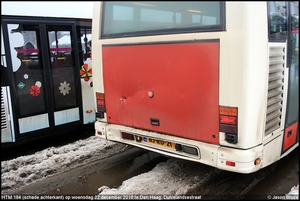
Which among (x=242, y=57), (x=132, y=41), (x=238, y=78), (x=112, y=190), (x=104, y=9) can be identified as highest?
(x=104, y=9)

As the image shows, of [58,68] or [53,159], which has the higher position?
[58,68]

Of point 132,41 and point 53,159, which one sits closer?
point 132,41

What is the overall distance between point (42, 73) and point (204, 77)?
3254mm

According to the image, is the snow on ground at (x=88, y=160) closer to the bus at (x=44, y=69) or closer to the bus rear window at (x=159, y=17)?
the bus at (x=44, y=69)

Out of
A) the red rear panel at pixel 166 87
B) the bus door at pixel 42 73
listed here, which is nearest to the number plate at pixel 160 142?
the red rear panel at pixel 166 87

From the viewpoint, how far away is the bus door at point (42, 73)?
5098 mm

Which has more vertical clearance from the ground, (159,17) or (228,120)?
(159,17)

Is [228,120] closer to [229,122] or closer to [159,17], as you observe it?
[229,122]

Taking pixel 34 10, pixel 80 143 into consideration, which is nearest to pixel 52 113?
pixel 80 143

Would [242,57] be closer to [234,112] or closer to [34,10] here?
[234,112]

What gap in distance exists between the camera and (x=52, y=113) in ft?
18.5

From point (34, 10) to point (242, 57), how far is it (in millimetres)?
3756

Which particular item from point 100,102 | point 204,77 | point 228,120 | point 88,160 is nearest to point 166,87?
point 204,77

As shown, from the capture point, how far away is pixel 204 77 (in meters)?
3.39
